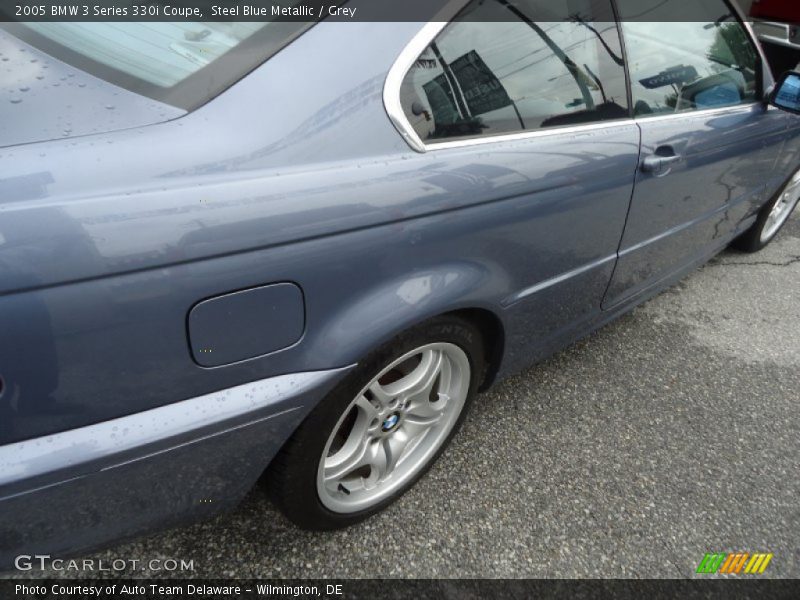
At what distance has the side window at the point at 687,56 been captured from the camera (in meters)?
1.96

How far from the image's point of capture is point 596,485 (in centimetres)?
201

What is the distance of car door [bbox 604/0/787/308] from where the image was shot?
6.48 ft

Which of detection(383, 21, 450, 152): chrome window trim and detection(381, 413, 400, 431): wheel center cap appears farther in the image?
detection(381, 413, 400, 431): wheel center cap

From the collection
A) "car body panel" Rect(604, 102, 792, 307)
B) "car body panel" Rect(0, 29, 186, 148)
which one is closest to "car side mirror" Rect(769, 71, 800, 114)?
"car body panel" Rect(604, 102, 792, 307)

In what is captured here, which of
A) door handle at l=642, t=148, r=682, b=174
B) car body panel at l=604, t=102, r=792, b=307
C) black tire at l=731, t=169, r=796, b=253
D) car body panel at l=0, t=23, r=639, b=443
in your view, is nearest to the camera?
car body panel at l=0, t=23, r=639, b=443

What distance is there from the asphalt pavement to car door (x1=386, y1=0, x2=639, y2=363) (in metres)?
0.43

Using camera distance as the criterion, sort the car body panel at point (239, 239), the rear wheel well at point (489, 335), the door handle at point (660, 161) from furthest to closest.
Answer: the door handle at point (660, 161)
the rear wheel well at point (489, 335)
the car body panel at point (239, 239)

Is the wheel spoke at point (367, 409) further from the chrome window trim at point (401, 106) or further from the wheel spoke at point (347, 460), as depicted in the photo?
the chrome window trim at point (401, 106)

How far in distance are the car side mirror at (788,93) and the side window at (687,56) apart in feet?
0.29

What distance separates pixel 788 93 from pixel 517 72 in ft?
5.38

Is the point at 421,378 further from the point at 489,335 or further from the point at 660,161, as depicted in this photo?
the point at 660,161

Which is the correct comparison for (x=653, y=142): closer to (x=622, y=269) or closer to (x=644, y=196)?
(x=644, y=196)

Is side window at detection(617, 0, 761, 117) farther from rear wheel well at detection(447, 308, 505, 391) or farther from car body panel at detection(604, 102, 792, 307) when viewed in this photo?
rear wheel well at detection(447, 308, 505, 391)

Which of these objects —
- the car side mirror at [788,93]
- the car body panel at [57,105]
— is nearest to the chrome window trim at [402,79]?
the car body panel at [57,105]
